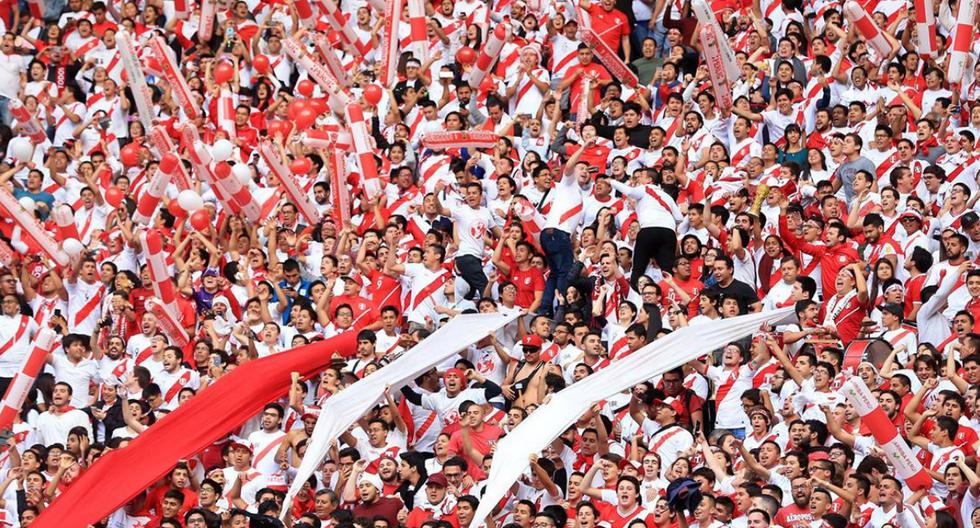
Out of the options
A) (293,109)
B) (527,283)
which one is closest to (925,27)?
(527,283)

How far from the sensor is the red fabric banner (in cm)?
1611

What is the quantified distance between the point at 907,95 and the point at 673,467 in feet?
14.9

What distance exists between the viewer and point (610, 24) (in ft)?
64.4

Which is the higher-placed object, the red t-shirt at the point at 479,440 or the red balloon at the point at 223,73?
the red t-shirt at the point at 479,440

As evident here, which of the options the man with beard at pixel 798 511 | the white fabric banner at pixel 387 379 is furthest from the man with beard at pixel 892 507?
the white fabric banner at pixel 387 379

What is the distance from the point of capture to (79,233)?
65.2 ft

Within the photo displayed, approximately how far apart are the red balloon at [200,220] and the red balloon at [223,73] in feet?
8.45

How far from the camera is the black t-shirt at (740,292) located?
15586mm

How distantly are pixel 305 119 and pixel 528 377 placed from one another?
5107 millimetres

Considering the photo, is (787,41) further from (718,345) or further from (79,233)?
(79,233)

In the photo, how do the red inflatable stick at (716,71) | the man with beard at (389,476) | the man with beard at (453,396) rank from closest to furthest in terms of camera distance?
the man with beard at (389,476)
the man with beard at (453,396)
the red inflatable stick at (716,71)

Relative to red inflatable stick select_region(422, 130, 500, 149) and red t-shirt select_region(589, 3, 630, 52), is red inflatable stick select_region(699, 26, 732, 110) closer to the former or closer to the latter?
red t-shirt select_region(589, 3, 630, 52)

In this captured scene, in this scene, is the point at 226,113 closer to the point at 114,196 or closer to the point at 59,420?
the point at 114,196

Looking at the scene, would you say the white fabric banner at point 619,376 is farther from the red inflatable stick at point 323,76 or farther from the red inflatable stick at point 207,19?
the red inflatable stick at point 207,19
